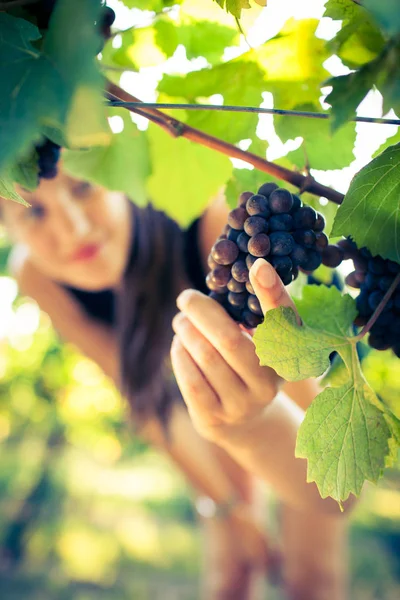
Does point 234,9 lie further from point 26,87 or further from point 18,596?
point 18,596

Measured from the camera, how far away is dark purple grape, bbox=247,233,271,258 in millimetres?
502

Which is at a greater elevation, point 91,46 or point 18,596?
point 91,46

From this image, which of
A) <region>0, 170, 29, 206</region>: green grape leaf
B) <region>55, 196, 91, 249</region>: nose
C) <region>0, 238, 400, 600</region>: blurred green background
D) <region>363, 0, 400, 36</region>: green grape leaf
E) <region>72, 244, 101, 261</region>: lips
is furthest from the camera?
<region>0, 238, 400, 600</region>: blurred green background

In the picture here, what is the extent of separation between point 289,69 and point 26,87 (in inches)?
12.6

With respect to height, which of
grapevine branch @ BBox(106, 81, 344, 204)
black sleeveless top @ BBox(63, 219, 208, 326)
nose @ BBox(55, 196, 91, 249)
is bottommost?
black sleeveless top @ BBox(63, 219, 208, 326)

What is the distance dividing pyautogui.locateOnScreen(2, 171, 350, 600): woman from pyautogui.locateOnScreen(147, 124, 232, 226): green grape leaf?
0.45 metres

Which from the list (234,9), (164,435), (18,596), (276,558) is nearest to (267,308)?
(234,9)

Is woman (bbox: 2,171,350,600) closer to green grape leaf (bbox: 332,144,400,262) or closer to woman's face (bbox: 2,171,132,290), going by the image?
woman's face (bbox: 2,171,132,290)

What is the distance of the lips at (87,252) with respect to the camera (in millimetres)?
1683

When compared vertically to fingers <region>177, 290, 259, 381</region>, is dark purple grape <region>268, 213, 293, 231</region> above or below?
above

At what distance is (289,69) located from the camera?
57 cm

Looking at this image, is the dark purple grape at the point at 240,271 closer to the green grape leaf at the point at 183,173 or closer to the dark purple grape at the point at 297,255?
the dark purple grape at the point at 297,255

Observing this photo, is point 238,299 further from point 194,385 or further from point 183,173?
point 183,173

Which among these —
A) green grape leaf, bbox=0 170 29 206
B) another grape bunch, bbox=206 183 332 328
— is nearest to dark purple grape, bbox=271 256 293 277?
another grape bunch, bbox=206 183 332 328
